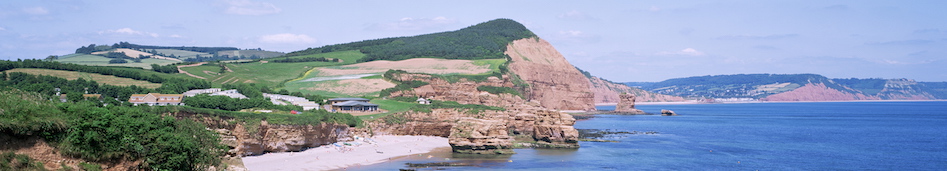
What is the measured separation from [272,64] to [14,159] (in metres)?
119

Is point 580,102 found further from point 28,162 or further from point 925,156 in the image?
point 28,162

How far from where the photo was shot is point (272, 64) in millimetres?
138250

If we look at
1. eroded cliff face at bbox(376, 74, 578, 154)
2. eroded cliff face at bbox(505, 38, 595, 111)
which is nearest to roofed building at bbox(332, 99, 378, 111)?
eroded cliff face at bbox(376, 74, 578, 154)

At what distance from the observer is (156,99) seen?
63.9m

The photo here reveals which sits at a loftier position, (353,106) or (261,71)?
(261,71)

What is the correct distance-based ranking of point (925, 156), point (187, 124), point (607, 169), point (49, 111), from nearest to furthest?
1. point (49, 111)
2. point (187, 124)
3. point (607, 169)
4. point (925, 156)

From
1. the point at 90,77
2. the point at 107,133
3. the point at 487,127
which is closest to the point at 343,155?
the point at 487,127

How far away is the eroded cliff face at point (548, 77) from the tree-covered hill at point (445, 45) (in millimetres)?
3983

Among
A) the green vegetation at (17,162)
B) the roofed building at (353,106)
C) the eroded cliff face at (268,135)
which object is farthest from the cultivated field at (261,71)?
the green vegetation at (17,162)

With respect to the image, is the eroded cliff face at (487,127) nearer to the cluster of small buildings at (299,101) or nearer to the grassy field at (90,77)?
the cluster of small buildings at (299,101)

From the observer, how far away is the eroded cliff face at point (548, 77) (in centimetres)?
14962

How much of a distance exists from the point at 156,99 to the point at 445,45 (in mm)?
104767

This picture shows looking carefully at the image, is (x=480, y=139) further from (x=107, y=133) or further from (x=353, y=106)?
(x=107, y=133)

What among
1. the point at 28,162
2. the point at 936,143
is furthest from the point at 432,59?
the point at 28,162
